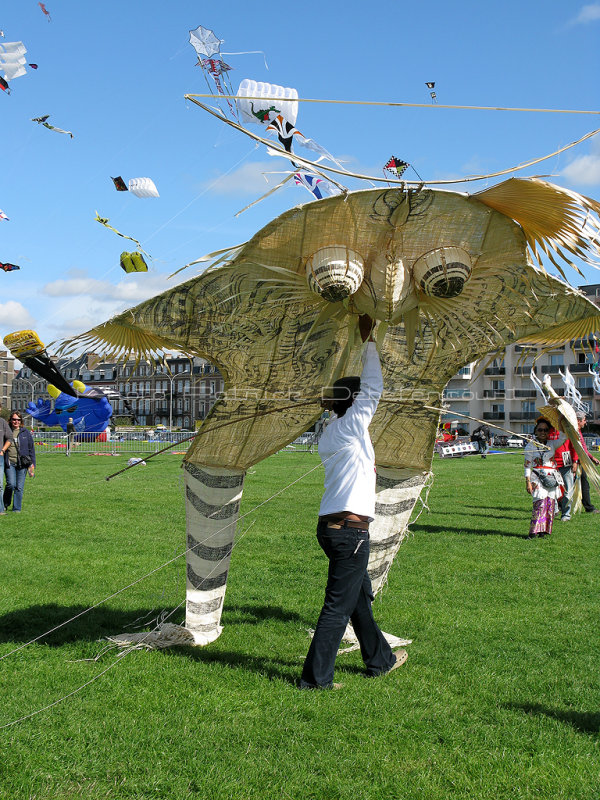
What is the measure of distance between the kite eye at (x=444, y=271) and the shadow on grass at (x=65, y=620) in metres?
3.24

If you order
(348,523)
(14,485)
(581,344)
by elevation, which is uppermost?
(581,344)

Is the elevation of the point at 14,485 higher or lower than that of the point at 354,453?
lower

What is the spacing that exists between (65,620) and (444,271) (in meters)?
4.10

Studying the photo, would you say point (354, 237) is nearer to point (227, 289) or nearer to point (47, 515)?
point (227, 289)

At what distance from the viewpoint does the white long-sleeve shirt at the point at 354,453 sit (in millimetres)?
4219

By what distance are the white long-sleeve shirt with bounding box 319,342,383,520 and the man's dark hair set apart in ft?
0.18

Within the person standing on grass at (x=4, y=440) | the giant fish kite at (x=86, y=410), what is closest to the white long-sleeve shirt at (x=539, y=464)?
the person standing on grass at (x=4, y=440)

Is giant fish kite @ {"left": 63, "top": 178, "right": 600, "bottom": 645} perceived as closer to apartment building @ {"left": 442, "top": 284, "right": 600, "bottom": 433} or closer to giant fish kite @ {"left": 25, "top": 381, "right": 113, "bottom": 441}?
giant fish kite @ {"left": 25, "top": 381, "right": 113, "bottom": 441}

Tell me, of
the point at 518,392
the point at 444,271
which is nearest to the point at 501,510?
the point at 444,271

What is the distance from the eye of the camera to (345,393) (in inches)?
173

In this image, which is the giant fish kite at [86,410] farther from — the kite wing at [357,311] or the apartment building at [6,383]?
the apartment building at [6,383]

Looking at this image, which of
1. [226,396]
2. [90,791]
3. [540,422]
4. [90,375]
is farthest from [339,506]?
[90,375]

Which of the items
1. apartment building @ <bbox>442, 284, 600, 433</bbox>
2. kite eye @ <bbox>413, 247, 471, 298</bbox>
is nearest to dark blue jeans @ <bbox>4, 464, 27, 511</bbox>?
kite eye @ <bbox>413, 247, 471, 298</bbox>

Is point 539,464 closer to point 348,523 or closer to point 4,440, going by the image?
point 348,523
